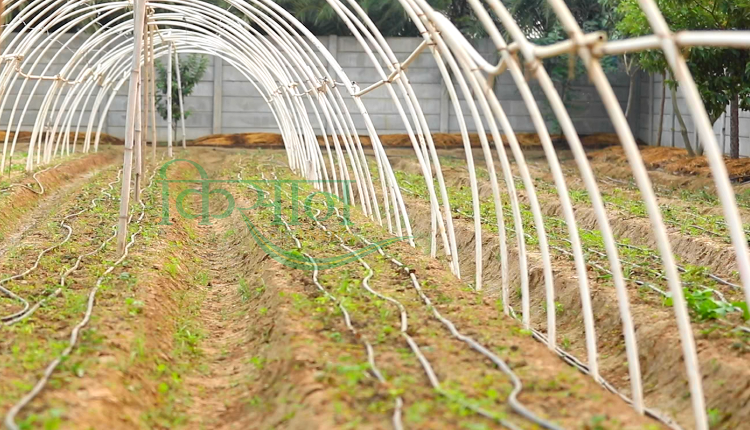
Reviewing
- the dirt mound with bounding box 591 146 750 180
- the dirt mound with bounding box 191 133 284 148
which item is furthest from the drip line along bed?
the dirt mound with bounding box 191 133 284 148

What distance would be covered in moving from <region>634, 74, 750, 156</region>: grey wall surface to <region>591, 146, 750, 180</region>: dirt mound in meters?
0.59

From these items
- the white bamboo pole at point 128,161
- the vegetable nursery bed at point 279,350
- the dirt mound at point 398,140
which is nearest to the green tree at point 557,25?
the dirt mound at point 398,140

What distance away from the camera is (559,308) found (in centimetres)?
812

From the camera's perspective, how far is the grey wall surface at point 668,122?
→ 60.2ft

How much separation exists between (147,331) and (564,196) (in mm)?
3170

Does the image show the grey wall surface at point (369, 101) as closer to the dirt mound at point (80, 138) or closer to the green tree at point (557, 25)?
the dirt mound at point (80, 138)

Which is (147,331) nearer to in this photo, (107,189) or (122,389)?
(122,389)

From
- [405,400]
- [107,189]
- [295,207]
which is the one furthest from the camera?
A: [107,189]

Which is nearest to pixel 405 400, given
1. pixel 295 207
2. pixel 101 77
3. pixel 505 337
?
pixel 505 337

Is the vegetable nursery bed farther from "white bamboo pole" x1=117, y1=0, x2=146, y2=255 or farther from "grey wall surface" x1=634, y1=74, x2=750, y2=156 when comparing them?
"grey wall surface" x1=634, y1=74, x2=750, y2=156

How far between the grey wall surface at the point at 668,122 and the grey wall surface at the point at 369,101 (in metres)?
0.15

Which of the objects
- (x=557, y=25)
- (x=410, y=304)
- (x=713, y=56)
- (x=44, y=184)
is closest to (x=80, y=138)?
(x=44, y=184)

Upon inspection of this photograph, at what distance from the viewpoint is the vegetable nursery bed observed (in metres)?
4.71

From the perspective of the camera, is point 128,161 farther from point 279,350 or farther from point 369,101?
point 369,101
